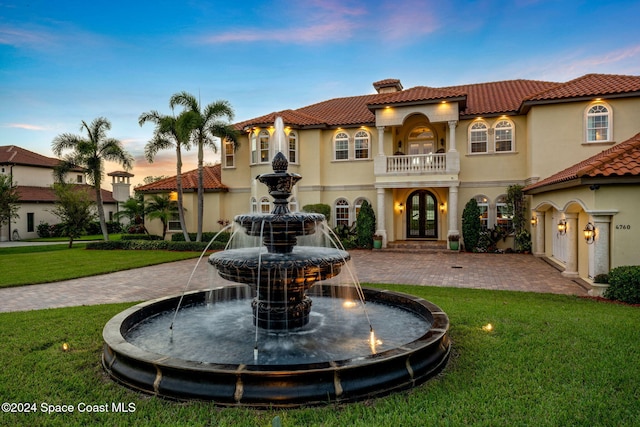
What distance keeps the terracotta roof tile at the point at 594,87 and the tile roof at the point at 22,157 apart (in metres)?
42.9

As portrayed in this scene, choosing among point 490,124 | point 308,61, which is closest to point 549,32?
point 490,124

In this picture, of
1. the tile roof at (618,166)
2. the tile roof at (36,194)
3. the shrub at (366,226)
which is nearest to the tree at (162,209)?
the shrub at (366,226)

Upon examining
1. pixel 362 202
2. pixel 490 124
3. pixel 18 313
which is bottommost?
pixel 18 313

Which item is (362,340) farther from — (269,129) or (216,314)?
(269,129)

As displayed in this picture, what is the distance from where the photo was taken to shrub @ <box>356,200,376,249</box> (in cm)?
2217

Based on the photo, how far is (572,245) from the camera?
13.2 m

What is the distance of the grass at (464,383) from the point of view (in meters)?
3.85

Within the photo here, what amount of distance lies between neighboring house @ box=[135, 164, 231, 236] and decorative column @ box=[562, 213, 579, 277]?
20.0 m

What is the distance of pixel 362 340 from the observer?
20.2 ft

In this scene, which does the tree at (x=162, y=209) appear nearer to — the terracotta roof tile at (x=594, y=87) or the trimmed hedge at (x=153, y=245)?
the trimmed hedge at (x=153, y=245)

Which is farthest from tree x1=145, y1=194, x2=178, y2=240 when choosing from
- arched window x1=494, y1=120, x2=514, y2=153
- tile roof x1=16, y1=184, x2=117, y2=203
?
arched window x1=494, y1=120, x2=514, y2=153

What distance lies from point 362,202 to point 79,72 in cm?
1616

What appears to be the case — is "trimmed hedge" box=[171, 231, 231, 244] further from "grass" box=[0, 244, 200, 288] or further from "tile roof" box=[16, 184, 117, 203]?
"tile roof" box=[16, 184, 117, 203]

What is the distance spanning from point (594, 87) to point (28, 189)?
157 feet
